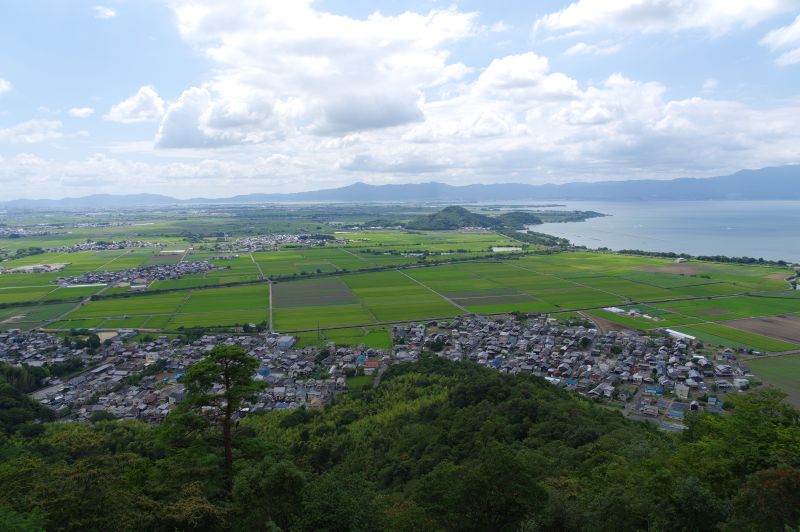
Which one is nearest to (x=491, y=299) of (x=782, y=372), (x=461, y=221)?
(x=782, y=372)

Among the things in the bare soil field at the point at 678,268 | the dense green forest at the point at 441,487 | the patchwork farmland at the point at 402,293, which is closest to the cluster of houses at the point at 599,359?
the patchwork farmland at the point at 402,293

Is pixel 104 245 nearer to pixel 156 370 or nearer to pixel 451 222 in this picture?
pixel 156 370

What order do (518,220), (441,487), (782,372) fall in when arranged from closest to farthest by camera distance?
(441,487) < (782,372) < (518,220)


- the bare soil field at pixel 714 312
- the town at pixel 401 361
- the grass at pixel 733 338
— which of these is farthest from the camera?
the bare soil field at pixel 714 312

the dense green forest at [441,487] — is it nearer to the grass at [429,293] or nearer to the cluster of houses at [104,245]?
the grass at [429,293]

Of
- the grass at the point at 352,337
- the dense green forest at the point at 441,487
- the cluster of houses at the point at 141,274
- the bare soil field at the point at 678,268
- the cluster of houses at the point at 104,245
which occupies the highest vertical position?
the dense green forest at the point at 441,487

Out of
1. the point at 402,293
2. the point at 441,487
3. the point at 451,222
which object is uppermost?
the point at 451,222

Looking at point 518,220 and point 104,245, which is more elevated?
point 518,220
